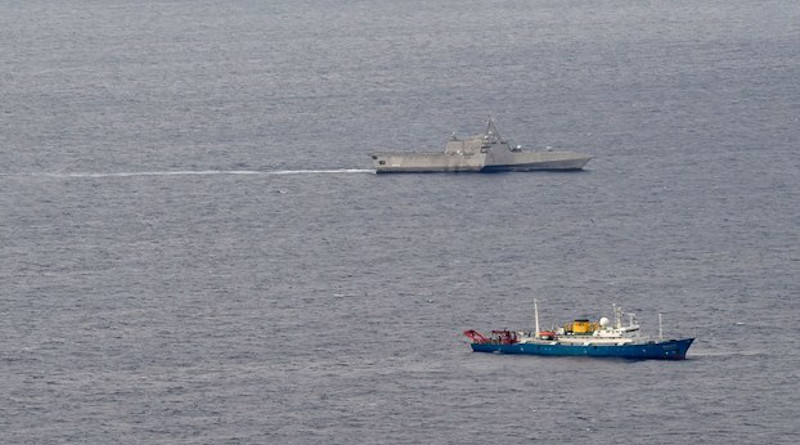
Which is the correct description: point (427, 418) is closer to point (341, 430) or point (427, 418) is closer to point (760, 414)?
point (341, 430)

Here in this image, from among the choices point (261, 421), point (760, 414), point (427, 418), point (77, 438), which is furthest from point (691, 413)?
point (77, 438)

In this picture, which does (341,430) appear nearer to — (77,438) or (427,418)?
(427,418)

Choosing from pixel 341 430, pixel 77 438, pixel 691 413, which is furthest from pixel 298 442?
pixel 691 413

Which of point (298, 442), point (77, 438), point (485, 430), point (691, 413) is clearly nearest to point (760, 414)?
point (691, 413)

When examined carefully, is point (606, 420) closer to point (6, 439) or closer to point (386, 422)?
point (386, 422)

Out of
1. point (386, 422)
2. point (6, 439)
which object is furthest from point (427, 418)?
point (6, 439)
